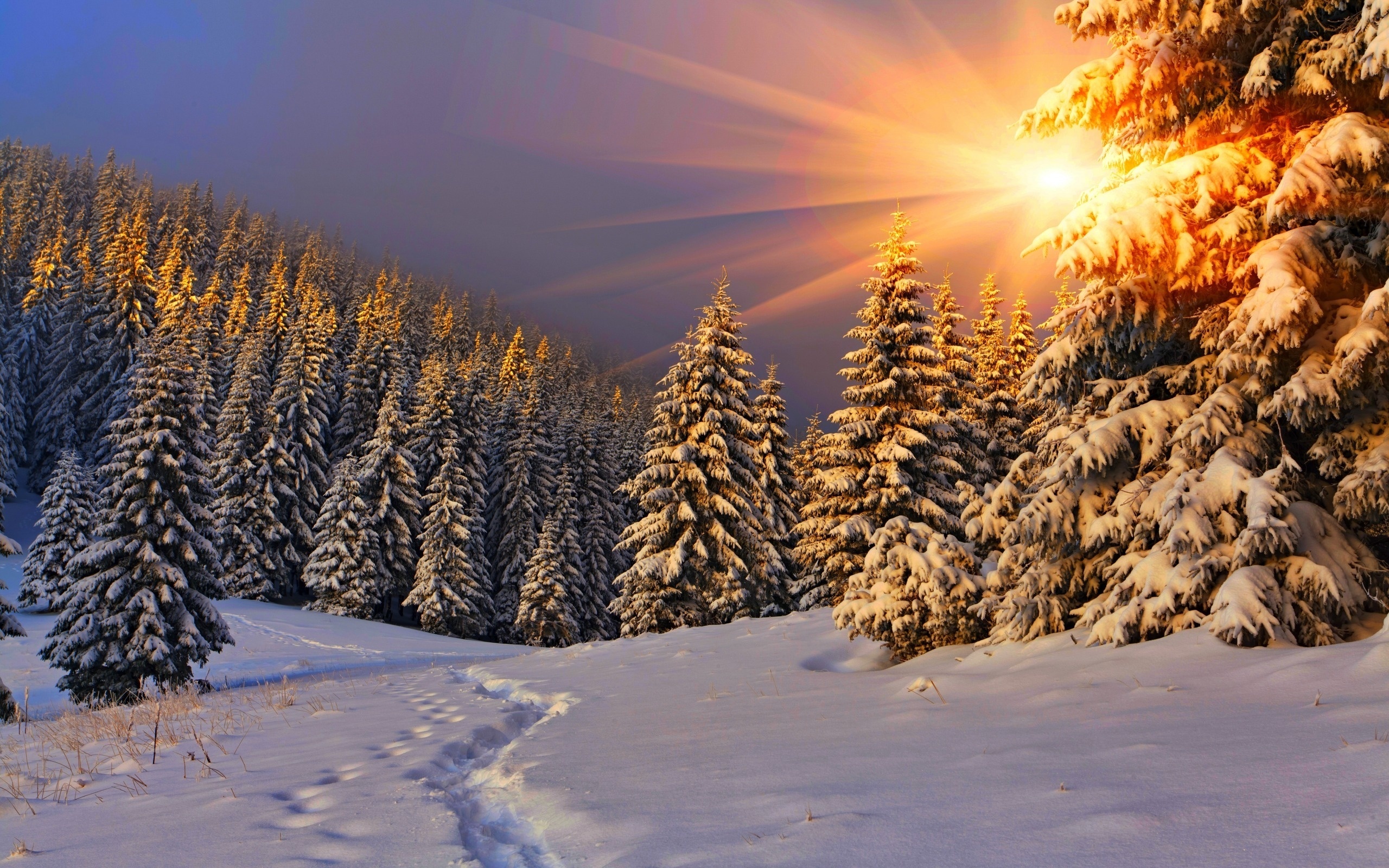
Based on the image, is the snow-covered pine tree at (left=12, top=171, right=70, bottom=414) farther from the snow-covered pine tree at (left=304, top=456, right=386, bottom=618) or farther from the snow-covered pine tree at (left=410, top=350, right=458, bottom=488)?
the snow-covered pine tree at (left=304, top=456, right=386, bottom=618)

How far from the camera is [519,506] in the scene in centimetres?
4731

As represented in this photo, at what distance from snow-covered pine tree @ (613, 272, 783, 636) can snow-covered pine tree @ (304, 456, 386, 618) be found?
2075cm

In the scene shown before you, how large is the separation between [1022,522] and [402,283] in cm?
10407

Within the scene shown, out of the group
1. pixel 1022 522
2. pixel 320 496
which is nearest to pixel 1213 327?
pixel 1022 522

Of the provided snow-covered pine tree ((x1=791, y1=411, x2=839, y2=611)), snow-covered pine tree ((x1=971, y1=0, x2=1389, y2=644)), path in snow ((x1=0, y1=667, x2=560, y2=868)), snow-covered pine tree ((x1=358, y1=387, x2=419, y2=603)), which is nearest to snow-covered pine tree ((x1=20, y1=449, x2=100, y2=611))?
snow-covered pine tree ((x1=358, y1=387, x2=419, y2=603))

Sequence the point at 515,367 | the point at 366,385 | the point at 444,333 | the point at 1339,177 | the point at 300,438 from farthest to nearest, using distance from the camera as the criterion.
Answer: the point at 444,333 < the point at 515,367 < the point at 366,385 < the point at 300,438 < the point at 1339,177

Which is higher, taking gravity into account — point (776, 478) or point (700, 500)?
point (776, 478)

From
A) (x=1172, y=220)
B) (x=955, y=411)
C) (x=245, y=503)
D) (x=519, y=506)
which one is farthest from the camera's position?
(x=519, y=506)

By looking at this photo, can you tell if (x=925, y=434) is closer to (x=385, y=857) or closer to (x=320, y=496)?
(x=385, y=857)

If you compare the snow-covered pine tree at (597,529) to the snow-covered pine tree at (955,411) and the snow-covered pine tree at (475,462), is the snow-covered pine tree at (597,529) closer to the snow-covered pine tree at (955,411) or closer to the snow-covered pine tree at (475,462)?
the snow-covered pine tree at (475,462)

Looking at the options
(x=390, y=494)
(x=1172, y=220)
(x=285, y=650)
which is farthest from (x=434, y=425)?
(x=1172, y=220)

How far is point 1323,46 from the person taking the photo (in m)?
7.21

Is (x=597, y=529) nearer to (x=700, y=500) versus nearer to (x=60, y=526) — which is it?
(x=700, y=500)

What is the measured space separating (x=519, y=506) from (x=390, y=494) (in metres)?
8.19
